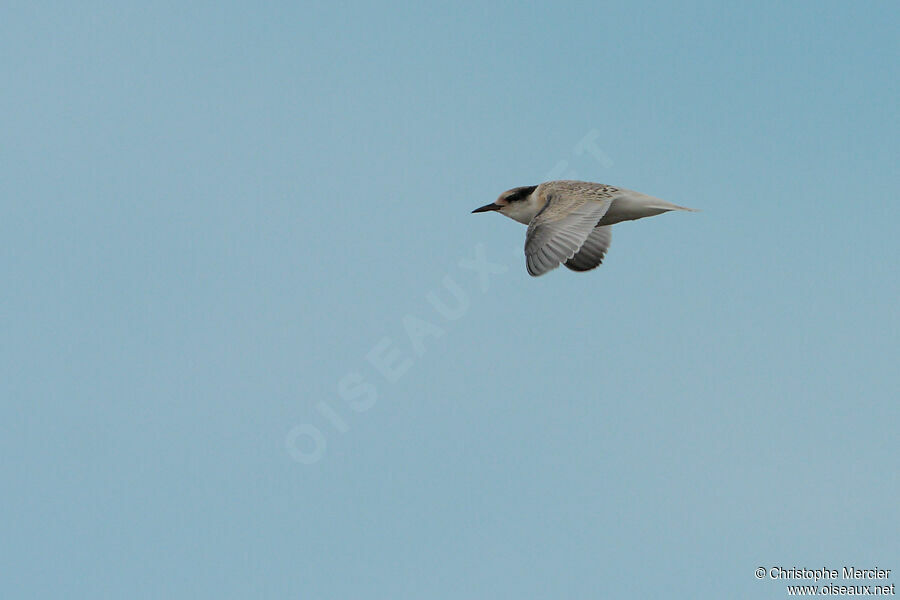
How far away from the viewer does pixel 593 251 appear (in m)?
16.8

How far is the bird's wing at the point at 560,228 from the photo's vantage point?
1273 centimetres

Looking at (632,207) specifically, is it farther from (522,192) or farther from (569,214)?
(522,192)

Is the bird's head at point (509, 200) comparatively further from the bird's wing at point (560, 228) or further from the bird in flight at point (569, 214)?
the bird's wing at point (560, 228)

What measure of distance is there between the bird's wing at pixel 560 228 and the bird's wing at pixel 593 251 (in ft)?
5.51

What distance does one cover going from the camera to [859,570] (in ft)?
40.5

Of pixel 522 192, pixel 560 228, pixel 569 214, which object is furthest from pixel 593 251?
pixel 560 228

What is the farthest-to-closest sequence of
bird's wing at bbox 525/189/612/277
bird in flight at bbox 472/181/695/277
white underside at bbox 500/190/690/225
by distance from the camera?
white underside at bbox 500/190/690/225, bird in flight at bbox 472/181/695/277, bird's wing at bbox 525/189/612/277

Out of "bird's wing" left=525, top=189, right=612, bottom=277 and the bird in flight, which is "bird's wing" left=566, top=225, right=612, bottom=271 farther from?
"bird's wing" left=525, top=189, right=612, bottom=277

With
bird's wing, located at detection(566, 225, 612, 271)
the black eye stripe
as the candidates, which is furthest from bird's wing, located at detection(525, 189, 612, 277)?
bird's wing, located at detection(566, 225, 612, 271)

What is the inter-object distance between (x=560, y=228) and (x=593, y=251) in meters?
3.35

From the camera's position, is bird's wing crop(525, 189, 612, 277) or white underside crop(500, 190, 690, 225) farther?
white underside crop(500, 190, 690, 225)

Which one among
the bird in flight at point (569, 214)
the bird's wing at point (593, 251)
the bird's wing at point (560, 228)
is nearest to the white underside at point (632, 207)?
the bird in flight at point (569, 214)

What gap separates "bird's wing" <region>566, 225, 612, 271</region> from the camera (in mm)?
16625

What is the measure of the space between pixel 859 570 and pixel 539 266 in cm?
601
